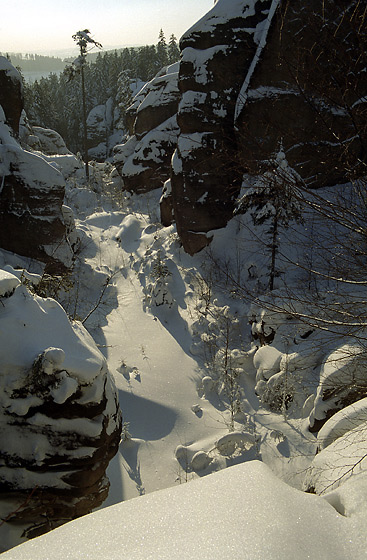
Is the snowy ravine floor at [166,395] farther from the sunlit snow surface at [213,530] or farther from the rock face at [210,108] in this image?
the sunlit snow surface at [213,530]

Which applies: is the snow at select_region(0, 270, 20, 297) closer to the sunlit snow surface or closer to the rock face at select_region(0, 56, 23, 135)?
the sunlit snow surface

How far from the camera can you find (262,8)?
482 inches

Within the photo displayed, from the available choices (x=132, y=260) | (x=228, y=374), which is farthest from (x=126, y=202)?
(x=228, y=374)

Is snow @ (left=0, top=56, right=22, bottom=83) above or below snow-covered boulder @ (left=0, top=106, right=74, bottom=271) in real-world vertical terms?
above

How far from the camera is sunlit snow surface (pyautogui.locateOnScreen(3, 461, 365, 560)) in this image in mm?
1962

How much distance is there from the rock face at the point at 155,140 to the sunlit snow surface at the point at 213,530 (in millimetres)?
20667

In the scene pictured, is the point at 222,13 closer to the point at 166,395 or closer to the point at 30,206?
the point at 30,206

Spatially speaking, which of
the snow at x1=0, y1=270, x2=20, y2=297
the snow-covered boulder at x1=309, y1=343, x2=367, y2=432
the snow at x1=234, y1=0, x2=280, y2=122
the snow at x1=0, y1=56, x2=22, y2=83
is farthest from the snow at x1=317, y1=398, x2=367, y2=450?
the snow at x1=0, y1=56, x2=22, y2=83

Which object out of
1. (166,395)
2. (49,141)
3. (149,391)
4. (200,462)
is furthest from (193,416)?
(49,141)

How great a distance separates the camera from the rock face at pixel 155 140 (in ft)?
70.7

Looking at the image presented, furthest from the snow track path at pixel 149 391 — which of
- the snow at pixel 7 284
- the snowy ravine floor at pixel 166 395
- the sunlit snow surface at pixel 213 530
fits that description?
the sunlit snow surface at pixel 213 530

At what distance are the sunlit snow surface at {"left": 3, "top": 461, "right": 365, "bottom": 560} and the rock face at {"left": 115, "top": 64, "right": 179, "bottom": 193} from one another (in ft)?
67.8

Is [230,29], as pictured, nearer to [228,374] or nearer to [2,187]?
[2,187]

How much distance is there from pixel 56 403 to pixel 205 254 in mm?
10138
